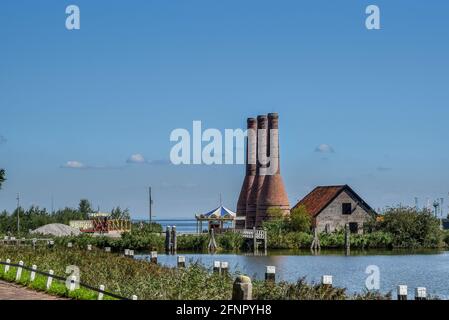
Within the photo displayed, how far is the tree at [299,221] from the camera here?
232 feet

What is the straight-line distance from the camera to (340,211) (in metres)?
73.6


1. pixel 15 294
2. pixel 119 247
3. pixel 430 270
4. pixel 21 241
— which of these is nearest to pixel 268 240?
pixel 119 247

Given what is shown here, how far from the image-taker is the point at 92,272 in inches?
1173

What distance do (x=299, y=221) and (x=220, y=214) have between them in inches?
399

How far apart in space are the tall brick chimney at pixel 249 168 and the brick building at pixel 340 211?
256 inches

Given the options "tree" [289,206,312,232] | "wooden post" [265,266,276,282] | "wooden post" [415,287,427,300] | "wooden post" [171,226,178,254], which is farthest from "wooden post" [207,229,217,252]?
"wooden post" [415,287,427,300]

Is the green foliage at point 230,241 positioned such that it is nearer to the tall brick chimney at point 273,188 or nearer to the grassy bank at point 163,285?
the tall brick chimney at point 273,188

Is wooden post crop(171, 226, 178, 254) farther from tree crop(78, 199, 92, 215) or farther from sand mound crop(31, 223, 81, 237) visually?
tree crop(78, 199, 92, 215)

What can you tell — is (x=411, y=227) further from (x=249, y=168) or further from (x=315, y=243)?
(x=249, y=168)

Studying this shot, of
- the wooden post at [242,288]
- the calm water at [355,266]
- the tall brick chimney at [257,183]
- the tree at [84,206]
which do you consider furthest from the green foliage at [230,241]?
the wooden post at [242,288]

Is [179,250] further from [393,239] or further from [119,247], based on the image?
[393,239]

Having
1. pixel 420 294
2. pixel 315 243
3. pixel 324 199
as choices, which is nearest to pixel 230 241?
pixel 315 243
